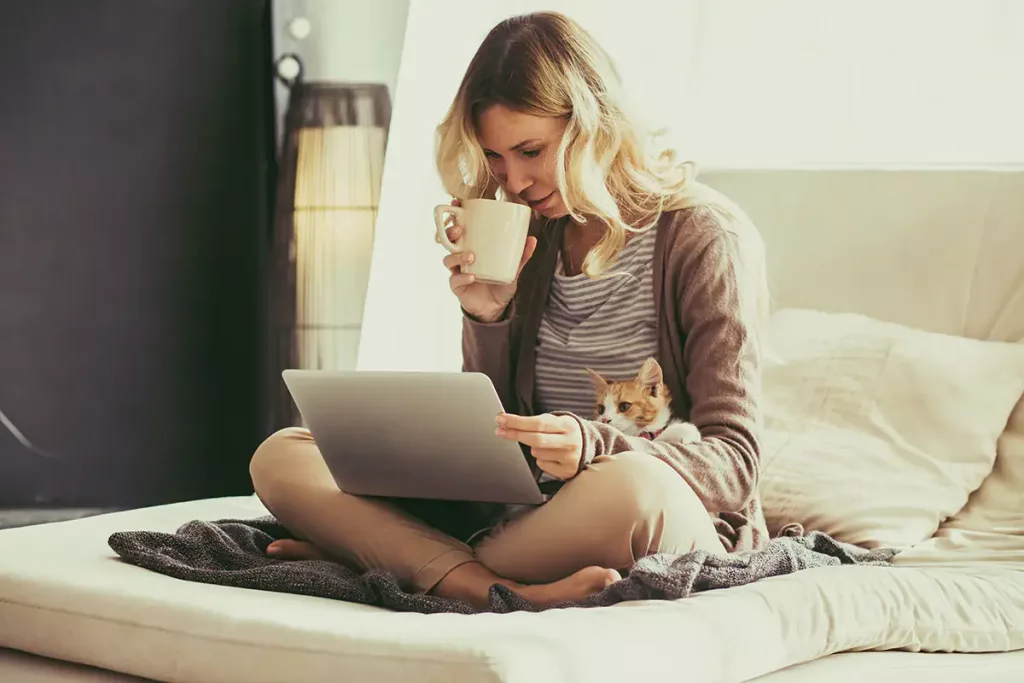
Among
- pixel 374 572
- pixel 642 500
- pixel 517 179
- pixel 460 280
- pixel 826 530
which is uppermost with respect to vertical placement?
pixel 517 179

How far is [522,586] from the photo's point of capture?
1248 mm

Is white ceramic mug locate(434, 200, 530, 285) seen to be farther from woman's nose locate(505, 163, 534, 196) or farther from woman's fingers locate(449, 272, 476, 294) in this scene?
woman's nose locate(505, 163, 534, 196)

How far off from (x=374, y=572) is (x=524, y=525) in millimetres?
173

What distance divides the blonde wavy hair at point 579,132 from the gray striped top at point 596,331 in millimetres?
32

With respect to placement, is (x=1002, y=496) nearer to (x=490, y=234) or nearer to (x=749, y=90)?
(x=490, y=234)

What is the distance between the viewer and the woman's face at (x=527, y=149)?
5.16 ft

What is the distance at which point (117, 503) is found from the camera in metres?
3.23

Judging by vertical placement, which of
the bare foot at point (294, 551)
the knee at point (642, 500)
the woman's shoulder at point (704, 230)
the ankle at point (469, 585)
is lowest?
the bare foot at point (294, 551)

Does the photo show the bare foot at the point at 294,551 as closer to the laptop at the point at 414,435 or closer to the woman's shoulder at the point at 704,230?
the laptop at the point at 414,435

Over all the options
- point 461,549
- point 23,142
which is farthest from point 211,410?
point 461,549

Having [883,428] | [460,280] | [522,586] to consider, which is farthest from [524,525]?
[883,428]

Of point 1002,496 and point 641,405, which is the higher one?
point 641,405

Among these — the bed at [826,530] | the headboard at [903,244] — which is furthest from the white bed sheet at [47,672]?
the headboard at [903,244]

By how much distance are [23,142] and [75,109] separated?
17 cm
